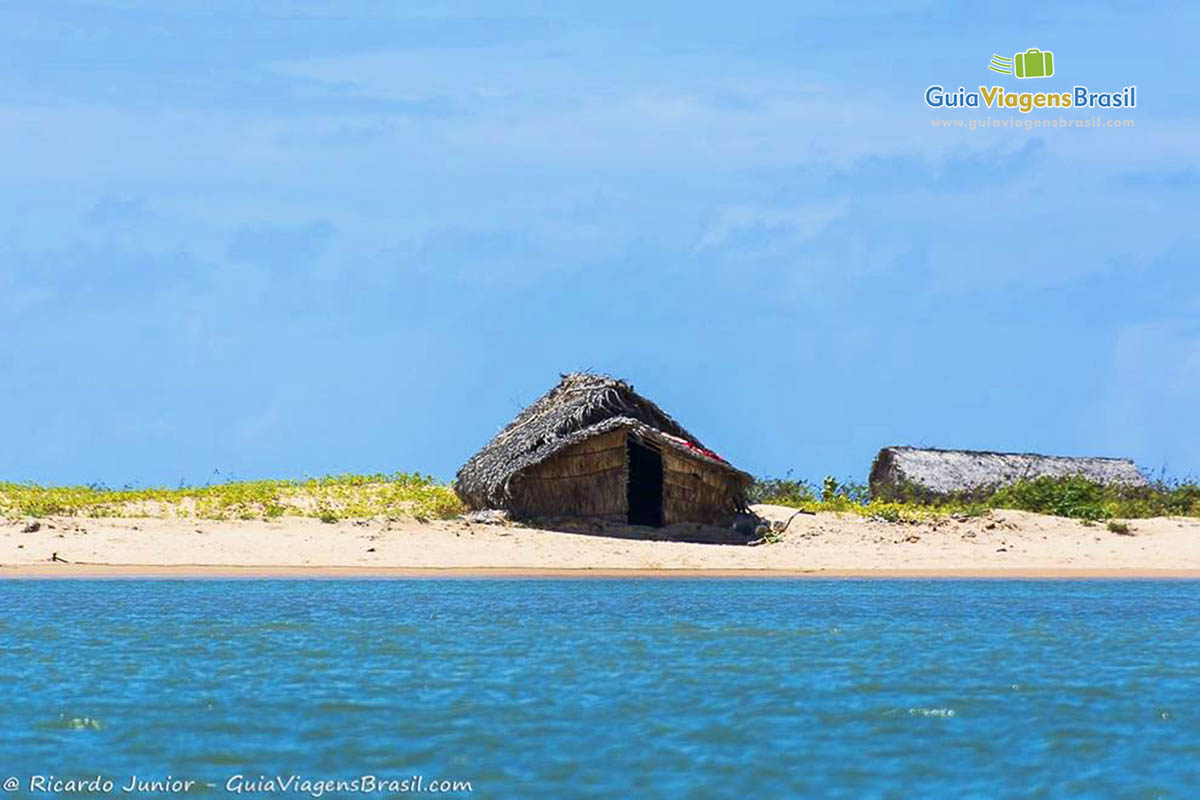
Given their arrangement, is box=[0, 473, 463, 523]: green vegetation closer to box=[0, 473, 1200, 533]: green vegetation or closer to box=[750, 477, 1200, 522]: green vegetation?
box=[0, 473, 1200, 533]: green vegetation

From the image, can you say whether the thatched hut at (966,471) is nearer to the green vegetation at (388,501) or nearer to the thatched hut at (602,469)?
the green vegetation at (388,501)

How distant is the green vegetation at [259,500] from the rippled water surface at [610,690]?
662 cm

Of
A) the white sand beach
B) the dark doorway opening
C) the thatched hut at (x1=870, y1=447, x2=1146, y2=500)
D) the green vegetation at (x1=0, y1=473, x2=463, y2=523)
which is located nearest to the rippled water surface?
the white sand beach

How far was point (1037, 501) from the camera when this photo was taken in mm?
39781

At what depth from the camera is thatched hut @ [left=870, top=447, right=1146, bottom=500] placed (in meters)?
45.7

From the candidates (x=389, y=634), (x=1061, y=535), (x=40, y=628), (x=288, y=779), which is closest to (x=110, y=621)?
(x=40, y=628)

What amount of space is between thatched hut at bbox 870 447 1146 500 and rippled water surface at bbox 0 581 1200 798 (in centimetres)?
1797

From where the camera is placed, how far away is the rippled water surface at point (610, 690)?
13.4 meters

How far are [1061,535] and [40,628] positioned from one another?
2210 centimetres

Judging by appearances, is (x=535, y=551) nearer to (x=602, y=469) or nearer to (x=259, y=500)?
(x=602, y=469)

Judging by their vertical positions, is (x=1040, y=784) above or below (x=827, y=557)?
below

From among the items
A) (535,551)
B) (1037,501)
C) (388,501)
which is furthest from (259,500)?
(1037,501)

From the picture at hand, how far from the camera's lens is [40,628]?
2202 centimetres

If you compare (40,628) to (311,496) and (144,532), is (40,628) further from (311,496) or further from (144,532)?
(311,496)
